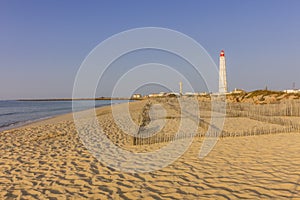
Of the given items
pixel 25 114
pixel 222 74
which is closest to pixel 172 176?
pixel 25 114

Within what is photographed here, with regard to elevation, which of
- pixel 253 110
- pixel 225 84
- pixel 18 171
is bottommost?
pixel 18 171

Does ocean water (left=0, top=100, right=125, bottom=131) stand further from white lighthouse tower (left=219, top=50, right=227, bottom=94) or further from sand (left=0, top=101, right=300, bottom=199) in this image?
white lighthouse tower (left=219, top=50, right=227, bottom=94)

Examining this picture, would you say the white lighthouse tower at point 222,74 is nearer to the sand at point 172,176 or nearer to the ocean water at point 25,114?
the ocean water at point 25,114

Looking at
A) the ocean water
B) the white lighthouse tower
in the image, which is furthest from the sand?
the white lighthouse tower

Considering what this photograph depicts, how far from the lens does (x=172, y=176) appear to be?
4133mm

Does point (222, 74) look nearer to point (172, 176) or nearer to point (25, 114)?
point (25, 114)

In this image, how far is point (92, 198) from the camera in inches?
132

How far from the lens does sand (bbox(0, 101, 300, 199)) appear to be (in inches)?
134

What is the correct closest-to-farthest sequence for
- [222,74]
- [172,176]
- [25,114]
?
[172,176] < [25,114] < [222,74]

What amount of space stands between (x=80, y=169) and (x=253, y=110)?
42.1ft

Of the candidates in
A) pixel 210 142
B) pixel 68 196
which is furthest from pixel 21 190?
pixel 210 142

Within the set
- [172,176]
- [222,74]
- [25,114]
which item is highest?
[222,74]

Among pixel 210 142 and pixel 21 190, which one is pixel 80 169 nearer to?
pixel 21 190

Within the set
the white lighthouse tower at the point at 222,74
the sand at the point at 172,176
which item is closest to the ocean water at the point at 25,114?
the sand at the point at 172,176
